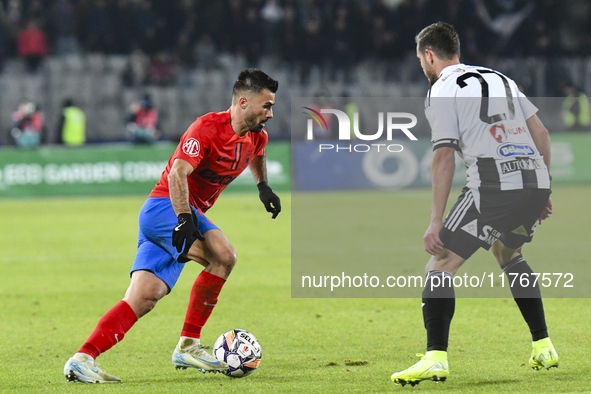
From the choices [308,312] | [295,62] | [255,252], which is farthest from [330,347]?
[295,62]

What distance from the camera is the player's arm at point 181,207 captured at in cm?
469

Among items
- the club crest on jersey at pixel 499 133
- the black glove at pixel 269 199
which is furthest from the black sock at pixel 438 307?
the black glove at pixel 269 199

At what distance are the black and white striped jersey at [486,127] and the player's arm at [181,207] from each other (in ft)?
4.66

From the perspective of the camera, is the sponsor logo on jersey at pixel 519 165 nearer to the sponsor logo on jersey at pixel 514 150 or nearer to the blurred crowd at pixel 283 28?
the sponsor logo on jersey at pixel 514 150

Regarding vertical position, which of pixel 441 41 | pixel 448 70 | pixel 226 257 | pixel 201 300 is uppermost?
pixel 441 41

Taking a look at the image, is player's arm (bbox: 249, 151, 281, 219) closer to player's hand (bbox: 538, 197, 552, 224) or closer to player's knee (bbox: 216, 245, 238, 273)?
Answer: player's knee (bbox: 216, 245, 238, 273)

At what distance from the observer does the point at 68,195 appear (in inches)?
704

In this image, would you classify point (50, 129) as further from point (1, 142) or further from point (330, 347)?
point (330, 347)

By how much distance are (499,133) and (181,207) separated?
1.83 metres

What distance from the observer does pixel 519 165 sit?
4570mm

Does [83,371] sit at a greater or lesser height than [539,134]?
lesser

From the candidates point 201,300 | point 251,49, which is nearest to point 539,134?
point 201,300

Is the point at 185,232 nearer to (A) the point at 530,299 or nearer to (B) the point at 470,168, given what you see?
(B) the point at 470,168

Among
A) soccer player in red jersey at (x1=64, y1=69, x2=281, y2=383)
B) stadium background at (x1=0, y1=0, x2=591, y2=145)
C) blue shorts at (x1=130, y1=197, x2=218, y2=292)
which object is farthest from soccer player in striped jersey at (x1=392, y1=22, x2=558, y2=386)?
stadium background at (x1=0, y1=0, x2=591, y2=145)
